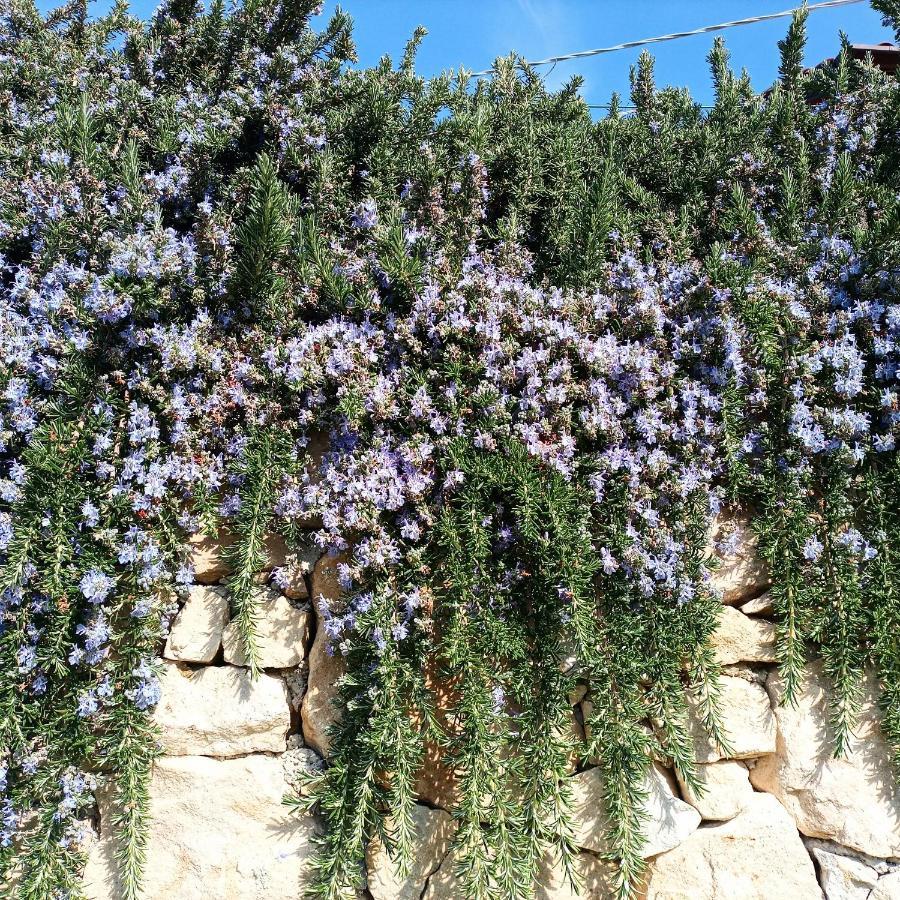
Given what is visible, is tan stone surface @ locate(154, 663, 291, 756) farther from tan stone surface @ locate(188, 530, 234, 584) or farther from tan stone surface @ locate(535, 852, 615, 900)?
tan stone surface @ locate(535, 852, 615, 900)

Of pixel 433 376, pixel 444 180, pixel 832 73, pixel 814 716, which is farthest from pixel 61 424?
pixel 832 73

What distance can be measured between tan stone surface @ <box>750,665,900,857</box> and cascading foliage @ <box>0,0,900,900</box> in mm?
94

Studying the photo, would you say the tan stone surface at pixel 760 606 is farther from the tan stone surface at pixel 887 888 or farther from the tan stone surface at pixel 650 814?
the tan stone surface at pixel 887 888

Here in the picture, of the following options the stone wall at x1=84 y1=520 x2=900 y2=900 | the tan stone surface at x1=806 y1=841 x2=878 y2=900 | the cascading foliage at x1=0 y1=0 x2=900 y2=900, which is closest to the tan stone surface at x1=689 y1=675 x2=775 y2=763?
the stone wall at x1=84 y1=520 x2=900 y2=900

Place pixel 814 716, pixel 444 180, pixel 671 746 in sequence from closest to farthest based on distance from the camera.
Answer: pixel 671 746
pixel 814 716
pixel 444 180

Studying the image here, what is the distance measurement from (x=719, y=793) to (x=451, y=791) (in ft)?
3.09

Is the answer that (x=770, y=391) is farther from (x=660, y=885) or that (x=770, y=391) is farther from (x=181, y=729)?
(x=181, y=729)

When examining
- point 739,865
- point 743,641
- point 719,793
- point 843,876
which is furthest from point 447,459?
point 843,876

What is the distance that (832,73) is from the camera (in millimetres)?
3621

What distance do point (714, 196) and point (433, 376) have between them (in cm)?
183

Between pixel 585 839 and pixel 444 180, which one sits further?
pixel 444 180

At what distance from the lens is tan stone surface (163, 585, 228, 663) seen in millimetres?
2613

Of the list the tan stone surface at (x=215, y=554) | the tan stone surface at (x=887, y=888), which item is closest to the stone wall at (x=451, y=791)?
the tan stone surface at (x=887, y=888)

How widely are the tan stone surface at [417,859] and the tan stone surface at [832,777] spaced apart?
1.20 metres
